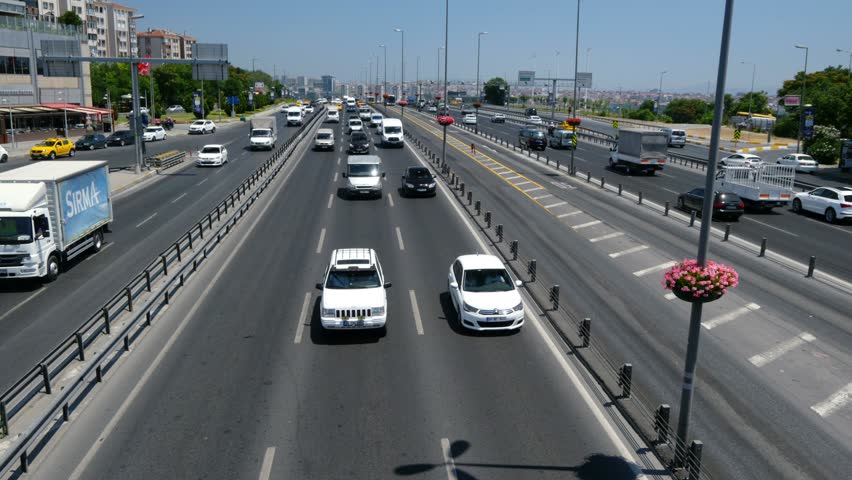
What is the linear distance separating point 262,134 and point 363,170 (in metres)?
27.3

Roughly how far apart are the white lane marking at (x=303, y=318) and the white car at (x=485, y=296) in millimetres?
4132

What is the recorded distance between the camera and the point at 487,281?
17.6 m

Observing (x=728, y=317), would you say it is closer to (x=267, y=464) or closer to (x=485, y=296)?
(x=485, y=296)

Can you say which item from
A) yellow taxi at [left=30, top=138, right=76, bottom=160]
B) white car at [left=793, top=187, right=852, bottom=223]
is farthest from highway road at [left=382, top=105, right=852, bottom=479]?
yellow taxi at [left=30, top=138, right=76, bottom=160]

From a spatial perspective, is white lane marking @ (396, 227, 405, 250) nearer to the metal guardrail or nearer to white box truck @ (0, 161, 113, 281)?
the metal guardrail

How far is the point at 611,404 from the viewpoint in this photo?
13047mm

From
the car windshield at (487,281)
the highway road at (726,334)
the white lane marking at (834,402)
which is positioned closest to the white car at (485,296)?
the car windshield at (487,281)

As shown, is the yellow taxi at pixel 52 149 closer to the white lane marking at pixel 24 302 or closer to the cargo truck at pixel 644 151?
the white lane marking at pixel 24 302

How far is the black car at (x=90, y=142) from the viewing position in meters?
60.6

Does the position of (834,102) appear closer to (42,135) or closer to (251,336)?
(251,336)

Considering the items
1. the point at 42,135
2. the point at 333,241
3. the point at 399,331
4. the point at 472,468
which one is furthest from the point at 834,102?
the point at 42,135

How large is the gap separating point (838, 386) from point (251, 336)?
13665 mm

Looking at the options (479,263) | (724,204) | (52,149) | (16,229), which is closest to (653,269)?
(479,263)

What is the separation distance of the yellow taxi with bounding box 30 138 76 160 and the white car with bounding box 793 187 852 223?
54003 mm
